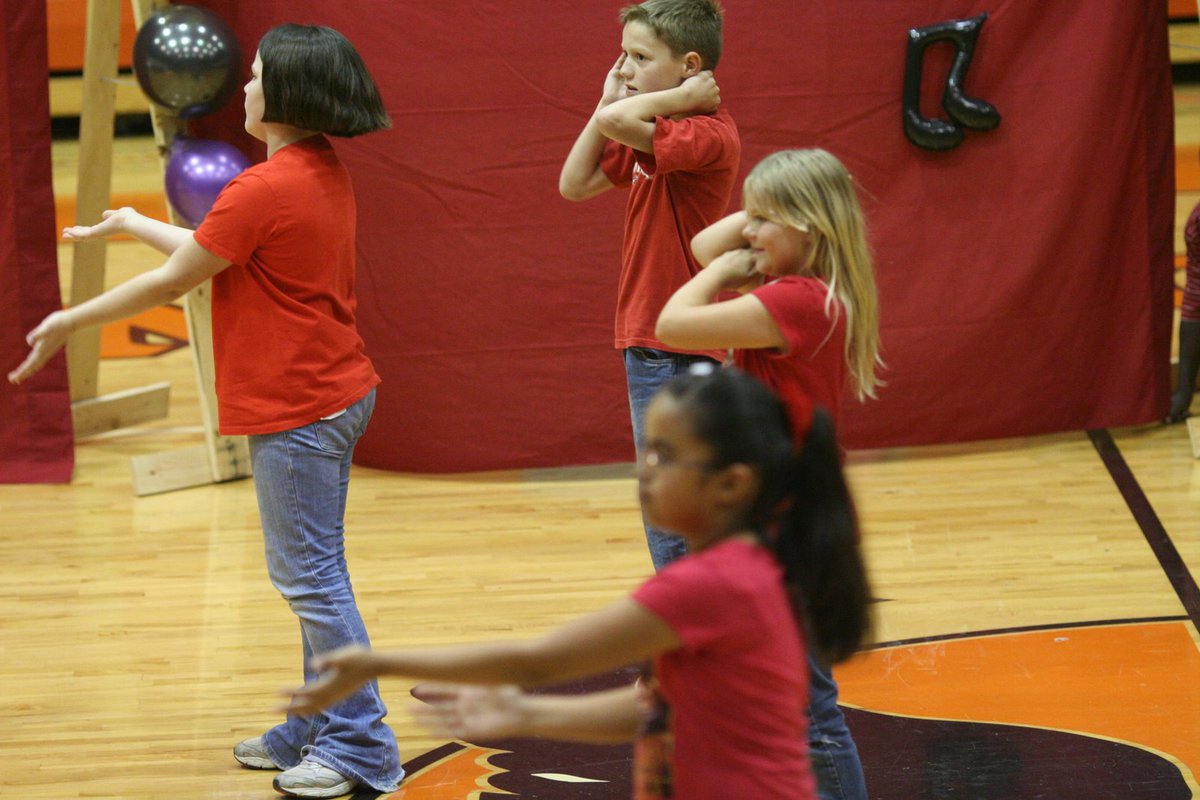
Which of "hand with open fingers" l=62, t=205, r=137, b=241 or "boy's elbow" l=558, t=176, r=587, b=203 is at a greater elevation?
"boy's elbow" l=558, t=176, r=587, b=203

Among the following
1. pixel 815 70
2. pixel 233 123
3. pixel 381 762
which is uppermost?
pixel 815 70

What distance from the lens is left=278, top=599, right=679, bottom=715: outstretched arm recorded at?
1513 millimetres

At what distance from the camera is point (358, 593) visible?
3896 mm

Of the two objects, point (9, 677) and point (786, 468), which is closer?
point (786, 468)

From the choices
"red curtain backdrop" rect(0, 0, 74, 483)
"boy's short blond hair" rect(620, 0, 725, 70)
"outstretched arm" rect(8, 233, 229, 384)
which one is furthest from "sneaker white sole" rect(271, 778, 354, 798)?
"red curtain backdrop" rect(0, 0, 74, 483)

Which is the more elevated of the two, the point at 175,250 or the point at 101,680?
the point at 175,250

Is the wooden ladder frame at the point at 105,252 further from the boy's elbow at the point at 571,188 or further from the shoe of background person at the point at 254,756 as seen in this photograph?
the boy's elbow at the point at 571,188

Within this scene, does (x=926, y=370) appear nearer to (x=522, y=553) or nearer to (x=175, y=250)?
(x=522, y=553)

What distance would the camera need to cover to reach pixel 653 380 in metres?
2.74

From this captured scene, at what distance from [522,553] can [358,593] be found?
19.1 inches

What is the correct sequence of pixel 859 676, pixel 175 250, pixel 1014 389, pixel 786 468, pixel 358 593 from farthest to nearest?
pixel 1014 389, pixel 358 593, pixel 859 676, pixel 175 250, pixel 786 468

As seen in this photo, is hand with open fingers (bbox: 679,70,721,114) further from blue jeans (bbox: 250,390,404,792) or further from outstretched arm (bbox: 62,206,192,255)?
outstretched arm (bbox: 62,206,192,255)

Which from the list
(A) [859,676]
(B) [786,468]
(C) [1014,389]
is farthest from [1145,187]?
(B) [786,468]

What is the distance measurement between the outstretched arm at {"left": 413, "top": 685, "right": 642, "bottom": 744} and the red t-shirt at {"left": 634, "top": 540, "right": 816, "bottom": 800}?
115mm
